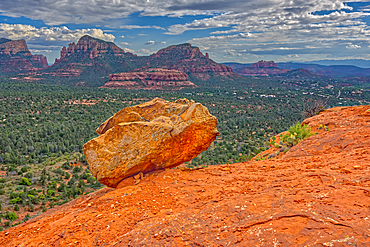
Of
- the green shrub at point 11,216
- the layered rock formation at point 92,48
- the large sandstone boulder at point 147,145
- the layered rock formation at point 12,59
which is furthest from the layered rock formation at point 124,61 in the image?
the large sandstone boulder at point 147,145

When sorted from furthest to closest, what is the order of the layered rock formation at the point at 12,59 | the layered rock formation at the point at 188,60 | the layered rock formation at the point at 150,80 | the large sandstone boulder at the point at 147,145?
the layered rock formation at the point at 12,59, the layered rock formation at the point at 188,60, the layered rock formation at the point at 150,80, the large sandstone boulder at the point at 147,145

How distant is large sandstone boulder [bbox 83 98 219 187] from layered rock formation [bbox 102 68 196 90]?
104476 millimetres

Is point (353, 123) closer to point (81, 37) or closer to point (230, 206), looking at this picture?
point (230, 206)

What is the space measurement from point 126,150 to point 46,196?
14901mm

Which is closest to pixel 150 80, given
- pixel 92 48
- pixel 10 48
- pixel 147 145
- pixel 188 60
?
pixel 188 60

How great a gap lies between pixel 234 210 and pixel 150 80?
12260 cm

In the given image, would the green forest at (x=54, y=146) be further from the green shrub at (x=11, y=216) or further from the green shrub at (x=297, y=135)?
the green shrub at (x=297, y=135)

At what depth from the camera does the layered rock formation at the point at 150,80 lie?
373 ft

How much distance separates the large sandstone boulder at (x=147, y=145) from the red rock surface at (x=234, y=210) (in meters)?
0.62

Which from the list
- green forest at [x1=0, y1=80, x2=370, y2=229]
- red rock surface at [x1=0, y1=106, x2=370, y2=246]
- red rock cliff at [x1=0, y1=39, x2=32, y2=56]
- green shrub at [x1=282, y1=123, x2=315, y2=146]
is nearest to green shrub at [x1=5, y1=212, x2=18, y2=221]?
green forest at [x1=0, y1=80, x2=370, y2=229]

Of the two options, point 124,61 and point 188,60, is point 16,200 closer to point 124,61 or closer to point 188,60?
point 124,61

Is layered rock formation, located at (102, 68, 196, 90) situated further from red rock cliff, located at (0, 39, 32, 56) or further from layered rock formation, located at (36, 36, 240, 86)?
red rock cliff, located at (0, 39, 32, 56)

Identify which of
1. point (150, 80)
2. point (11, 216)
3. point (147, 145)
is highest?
point (150, 80)

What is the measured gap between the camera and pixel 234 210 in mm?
5422
